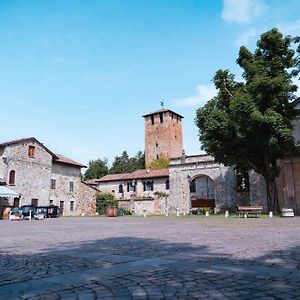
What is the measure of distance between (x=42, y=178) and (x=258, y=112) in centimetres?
2792

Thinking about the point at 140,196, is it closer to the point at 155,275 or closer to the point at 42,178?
the point at 42,178

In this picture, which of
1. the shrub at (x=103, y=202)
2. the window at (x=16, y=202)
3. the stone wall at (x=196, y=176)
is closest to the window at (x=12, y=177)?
the window at (x=16, y=202)

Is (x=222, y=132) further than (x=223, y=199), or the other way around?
(x=223, y=199)

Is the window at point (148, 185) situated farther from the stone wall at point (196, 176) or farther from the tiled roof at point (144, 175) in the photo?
the stone wall at point (196, 176)

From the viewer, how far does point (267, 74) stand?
27.4 m

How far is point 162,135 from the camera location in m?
67.4

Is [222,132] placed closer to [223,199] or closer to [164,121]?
[223,199]

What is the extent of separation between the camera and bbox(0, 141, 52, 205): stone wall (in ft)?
127

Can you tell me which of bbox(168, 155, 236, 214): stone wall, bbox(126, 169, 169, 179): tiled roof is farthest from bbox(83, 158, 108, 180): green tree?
bbox(168, 155, 236, 214): stone wall

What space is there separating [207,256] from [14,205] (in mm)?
36391

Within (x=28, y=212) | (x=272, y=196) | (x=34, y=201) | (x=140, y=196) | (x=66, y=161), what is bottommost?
(x=28, y=212)

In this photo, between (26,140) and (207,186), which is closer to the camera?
(26,140)

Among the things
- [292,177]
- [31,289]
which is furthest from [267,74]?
[31,289]

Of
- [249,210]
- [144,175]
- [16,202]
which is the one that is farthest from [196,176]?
[16,202]
